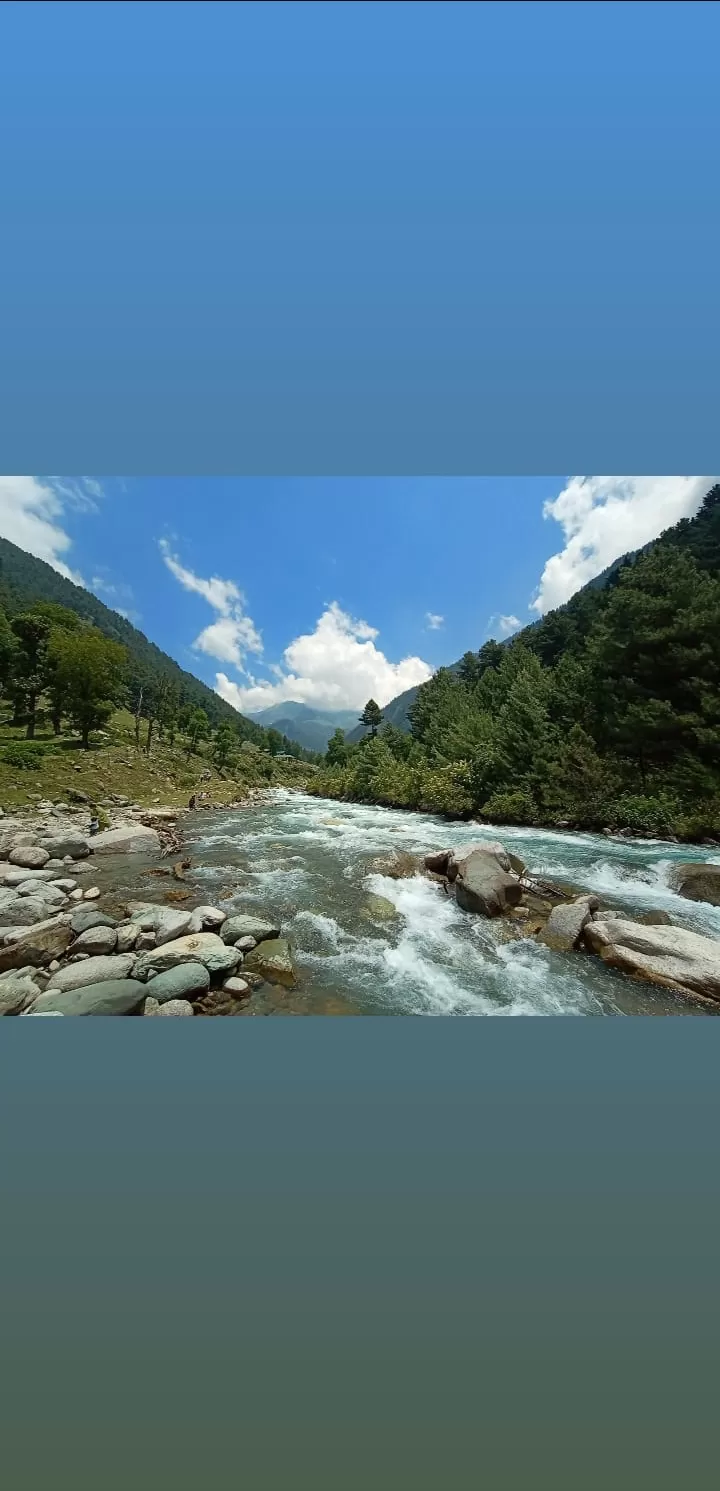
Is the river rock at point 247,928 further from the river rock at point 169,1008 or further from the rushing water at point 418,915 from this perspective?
the river rock at point 169,1008

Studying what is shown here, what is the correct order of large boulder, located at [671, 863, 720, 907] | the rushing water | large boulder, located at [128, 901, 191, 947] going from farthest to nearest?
large boulder, located at [671, 863, 720, 907] → large boulder, located at [128, 901, 191, 947] → the rushing water

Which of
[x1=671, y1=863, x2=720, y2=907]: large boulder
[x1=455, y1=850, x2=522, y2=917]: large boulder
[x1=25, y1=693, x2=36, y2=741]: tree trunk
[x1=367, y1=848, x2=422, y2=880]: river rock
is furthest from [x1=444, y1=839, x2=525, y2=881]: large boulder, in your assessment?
[x1=25, y1=693, x2=36, y2=741]: tree trunk

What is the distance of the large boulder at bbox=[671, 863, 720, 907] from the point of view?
3.34 metres

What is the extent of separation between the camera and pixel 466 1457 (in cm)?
96

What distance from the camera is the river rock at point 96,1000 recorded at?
2498 millimetres

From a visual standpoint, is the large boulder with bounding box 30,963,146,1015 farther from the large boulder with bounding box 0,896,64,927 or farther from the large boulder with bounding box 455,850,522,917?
the large boulder with bounding box 455,850,522,917

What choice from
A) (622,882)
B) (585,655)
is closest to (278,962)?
(622,882)

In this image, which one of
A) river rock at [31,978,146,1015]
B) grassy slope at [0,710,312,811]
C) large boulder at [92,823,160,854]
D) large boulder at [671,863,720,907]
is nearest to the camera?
river rock at [31,978,146,1015]

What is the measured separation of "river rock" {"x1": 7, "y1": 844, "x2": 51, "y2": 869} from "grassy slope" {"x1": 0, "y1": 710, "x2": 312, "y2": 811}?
0.35 meters

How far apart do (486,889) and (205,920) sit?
73.4 inches

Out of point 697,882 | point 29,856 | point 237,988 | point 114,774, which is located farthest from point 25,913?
point 697,882

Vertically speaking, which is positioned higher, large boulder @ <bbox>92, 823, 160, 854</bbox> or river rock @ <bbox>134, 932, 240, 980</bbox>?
large boulder @ <bbox>92, 823, 160, 854</bbox>

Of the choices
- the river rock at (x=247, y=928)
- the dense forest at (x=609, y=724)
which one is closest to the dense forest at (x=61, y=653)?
the river rock at (x=247, y=928)

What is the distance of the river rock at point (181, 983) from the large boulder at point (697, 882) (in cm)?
315
